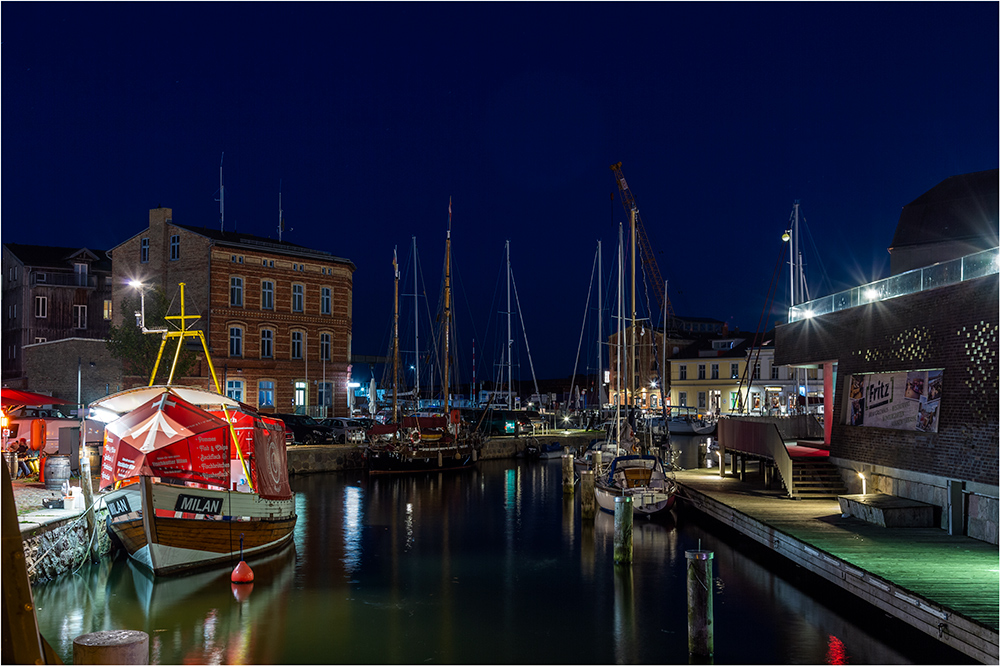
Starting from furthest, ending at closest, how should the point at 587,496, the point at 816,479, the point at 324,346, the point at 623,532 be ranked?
the point at 324,346, the point at 587,496, the point at 816,479, the point at 623,532

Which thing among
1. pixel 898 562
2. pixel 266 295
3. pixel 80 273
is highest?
pixel 80 273

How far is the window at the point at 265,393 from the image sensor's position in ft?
170

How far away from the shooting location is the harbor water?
47.6 feet

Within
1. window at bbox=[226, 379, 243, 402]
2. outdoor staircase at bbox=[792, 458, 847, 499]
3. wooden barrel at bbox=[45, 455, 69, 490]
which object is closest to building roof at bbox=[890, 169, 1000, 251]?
outdoor staircase at bbox=[792, 458, 847, 499]

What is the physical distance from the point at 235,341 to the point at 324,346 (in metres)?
6.13

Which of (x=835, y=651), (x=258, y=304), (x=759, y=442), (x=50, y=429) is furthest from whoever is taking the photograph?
(x=258, y=304)

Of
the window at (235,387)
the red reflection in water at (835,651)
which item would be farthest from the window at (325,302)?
the red reflection in water at (835,651)

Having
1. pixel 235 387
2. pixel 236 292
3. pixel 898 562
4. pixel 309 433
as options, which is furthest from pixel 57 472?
pixel 236 292

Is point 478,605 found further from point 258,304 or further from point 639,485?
point 258,304

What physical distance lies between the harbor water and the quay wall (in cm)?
390

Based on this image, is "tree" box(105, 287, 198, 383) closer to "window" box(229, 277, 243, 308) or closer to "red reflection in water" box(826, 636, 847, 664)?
"window" box(229, 277, 243, 308)

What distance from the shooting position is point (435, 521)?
29609mm

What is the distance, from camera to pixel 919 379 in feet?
68.2

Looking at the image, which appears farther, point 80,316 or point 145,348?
point 80,316
